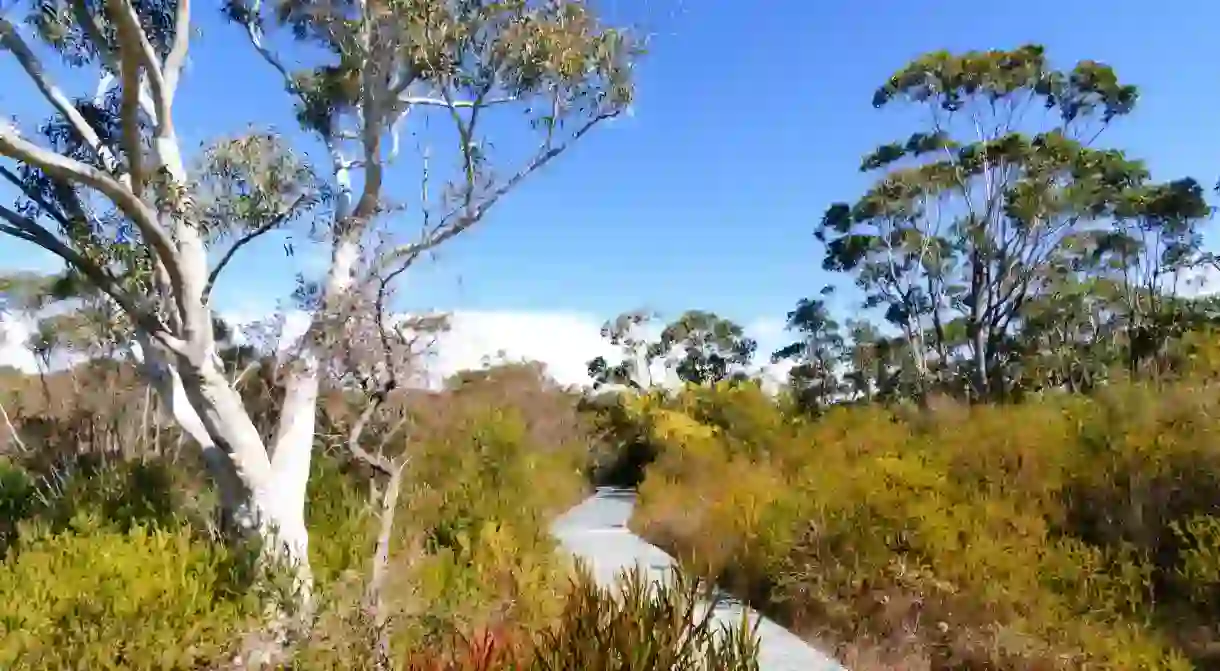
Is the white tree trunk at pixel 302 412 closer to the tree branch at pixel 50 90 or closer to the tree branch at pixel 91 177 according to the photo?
the tree branch at pixel 91 177

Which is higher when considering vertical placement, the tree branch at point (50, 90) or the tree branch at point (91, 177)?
the tree branch at point (50, 90)

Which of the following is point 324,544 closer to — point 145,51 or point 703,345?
point 145,51

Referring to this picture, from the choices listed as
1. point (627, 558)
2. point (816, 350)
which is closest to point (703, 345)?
point (816, 350)

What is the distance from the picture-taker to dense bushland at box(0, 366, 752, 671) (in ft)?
14.5

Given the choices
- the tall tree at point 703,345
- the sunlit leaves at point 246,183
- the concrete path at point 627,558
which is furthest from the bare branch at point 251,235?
the tall tree at point 703,345

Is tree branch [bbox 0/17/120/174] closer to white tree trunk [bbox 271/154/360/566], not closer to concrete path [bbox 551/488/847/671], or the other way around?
white tree trunk [bbox 271/154/360/566]

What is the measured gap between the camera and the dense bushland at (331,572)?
4426 millimetres

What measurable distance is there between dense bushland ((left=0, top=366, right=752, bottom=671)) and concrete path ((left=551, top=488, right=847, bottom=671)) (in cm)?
53

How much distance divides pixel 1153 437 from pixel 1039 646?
2.50 meters

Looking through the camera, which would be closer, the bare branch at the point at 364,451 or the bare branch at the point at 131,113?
the bare branch at the point at 131,113

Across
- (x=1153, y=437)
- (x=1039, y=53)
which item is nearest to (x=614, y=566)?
(x=1153, y=437)

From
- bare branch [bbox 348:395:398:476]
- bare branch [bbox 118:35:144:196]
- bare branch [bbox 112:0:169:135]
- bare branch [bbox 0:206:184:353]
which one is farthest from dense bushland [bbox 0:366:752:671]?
bare branch [bbox 112:0:169:135]

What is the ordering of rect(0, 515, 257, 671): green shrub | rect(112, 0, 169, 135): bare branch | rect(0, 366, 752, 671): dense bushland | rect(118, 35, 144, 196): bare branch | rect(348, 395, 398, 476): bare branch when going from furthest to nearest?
rect(348, 395, 398, 476): bare branch
rect(118, 35, 144, 196): bare branch
rect(112, 0, 169, 135): bare branch
rect(0, 515, 257, 671): green shrub
rect(0, 366, 752, 671): dense bushland

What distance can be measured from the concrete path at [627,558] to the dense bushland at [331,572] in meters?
0.53
